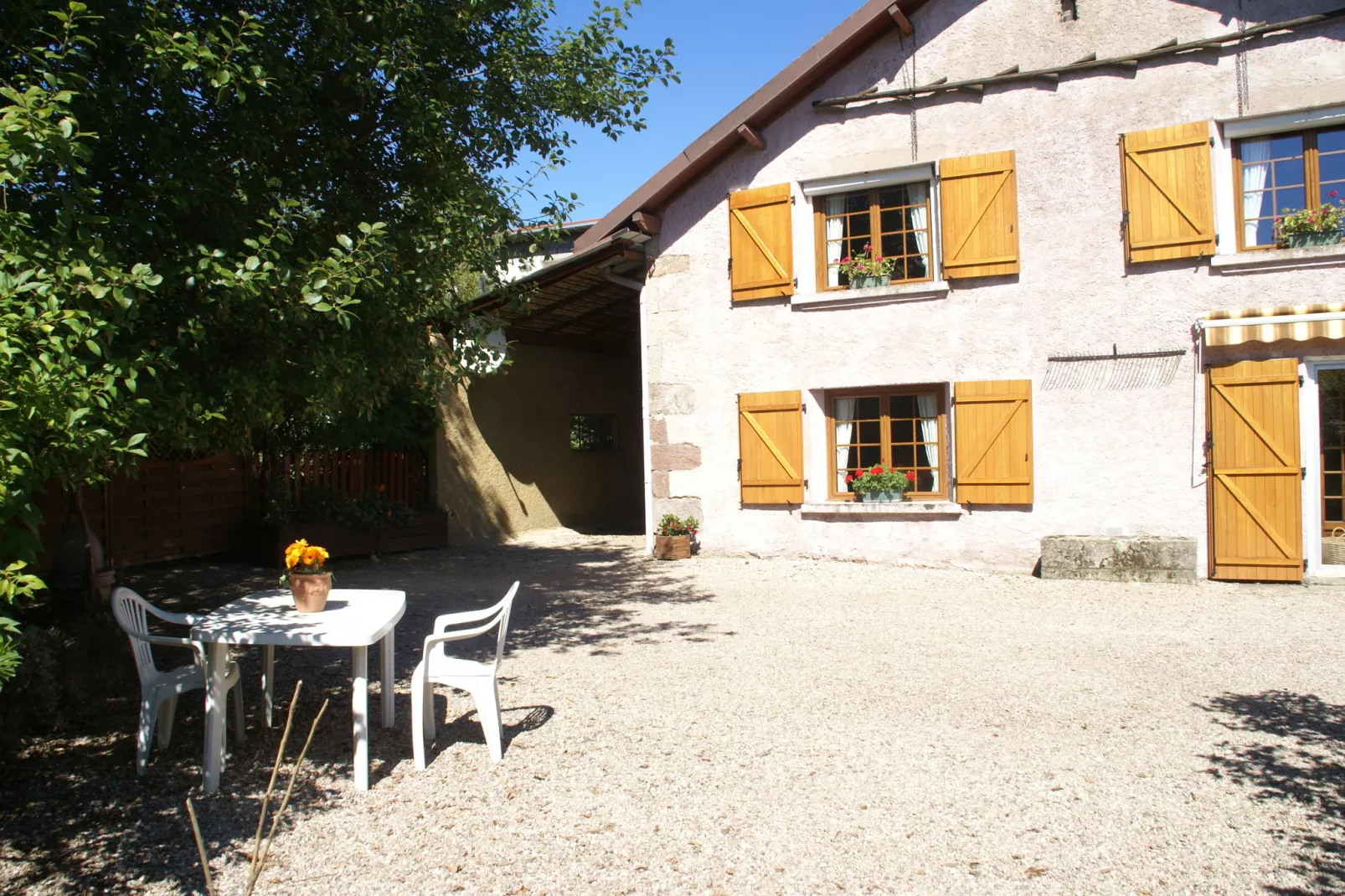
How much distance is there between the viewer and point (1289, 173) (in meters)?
8.36

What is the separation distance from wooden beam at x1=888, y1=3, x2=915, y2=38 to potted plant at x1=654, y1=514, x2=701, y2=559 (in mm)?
5535

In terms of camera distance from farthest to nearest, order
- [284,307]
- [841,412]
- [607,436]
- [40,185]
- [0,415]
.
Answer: [607,436] < [841,412] < [284,307] < [40,185] < [0,415]

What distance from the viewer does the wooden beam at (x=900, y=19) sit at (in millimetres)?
9172

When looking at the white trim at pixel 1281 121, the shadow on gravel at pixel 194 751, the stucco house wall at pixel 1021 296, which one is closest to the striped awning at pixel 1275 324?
the stucco house wall at pixel 1021 296

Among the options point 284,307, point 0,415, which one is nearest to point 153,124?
point 284,307

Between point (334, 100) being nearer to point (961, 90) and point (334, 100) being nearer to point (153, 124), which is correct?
point (153, 124)

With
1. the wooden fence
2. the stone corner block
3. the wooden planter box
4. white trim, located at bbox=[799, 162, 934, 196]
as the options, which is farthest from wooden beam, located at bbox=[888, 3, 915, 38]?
the wooden planter box

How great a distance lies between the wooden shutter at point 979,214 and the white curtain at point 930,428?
1.26m

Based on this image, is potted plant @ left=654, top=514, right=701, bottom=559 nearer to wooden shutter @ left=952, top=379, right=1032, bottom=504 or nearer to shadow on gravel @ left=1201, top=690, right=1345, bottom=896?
wooden shutter @ left=952, top=379, right=1032, bottom=504

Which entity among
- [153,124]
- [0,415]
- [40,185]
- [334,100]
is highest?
[334,100]

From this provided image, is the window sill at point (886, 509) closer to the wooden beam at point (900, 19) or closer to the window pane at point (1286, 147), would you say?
the window pane at point (1286, 147)

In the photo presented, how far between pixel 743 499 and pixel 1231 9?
638 cm

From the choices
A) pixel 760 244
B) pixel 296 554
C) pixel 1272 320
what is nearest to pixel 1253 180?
pixel 1272 320

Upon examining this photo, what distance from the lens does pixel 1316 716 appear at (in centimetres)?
452
